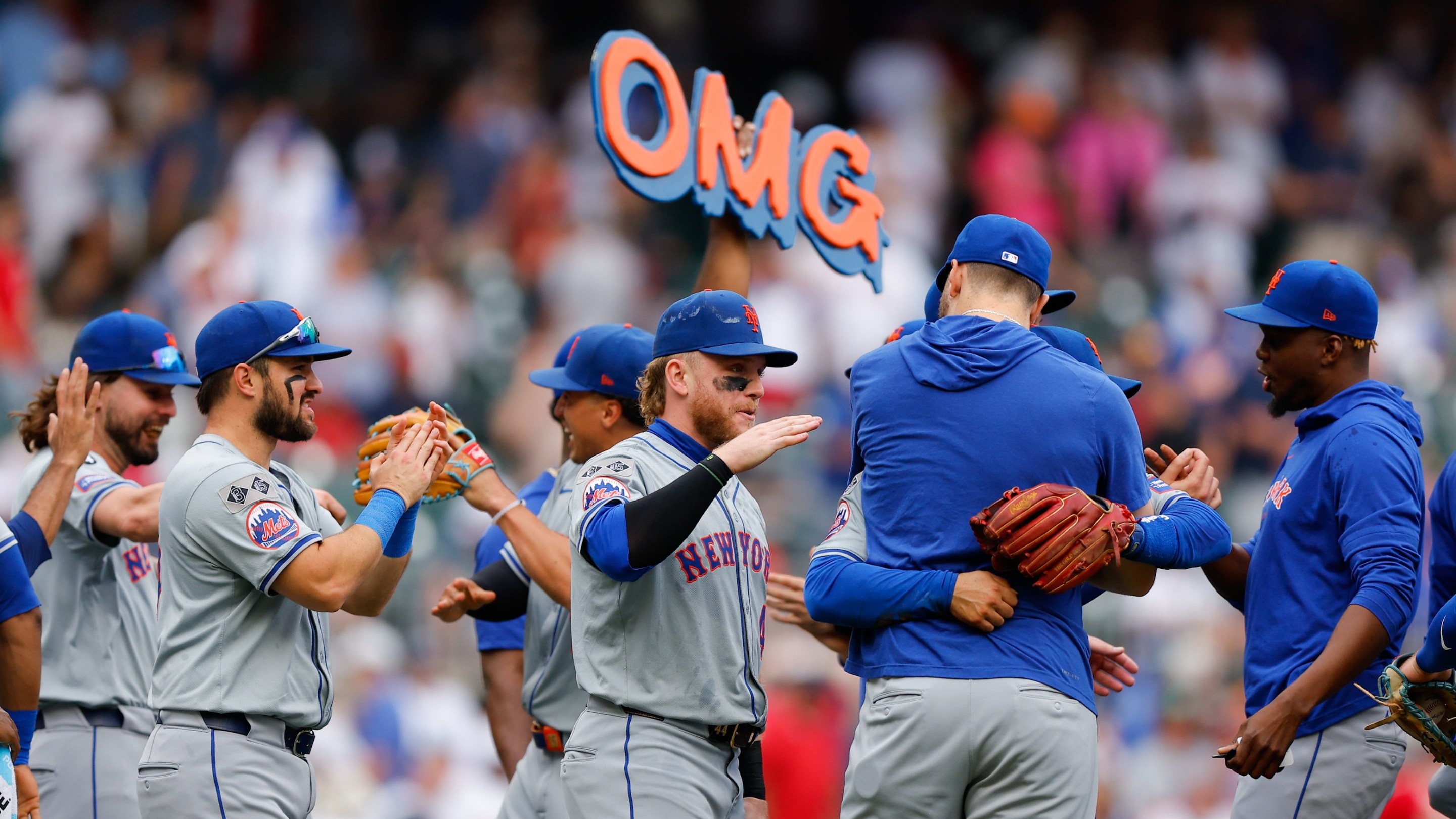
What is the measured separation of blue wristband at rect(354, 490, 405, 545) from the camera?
446 centimetres

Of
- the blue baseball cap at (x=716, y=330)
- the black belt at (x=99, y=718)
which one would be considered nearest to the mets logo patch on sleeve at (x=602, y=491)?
the blue baseball cap at (x=716, y=330)

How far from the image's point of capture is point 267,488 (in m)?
4.51

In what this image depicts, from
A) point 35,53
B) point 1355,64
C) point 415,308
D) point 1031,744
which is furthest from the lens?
point 1355,64

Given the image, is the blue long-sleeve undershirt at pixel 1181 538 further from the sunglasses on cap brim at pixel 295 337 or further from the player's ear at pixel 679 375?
the sunglasses on cap brim at pixel 295 337

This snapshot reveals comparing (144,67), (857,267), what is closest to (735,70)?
(144,67)

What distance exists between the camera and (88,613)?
5.35 m

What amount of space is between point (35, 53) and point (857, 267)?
31.4ft

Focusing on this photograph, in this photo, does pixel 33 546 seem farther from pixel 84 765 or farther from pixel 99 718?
pixel 84 765

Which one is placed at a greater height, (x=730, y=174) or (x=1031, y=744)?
(x=730, y=174)

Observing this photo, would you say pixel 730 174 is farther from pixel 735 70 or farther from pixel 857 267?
pixel 735 70

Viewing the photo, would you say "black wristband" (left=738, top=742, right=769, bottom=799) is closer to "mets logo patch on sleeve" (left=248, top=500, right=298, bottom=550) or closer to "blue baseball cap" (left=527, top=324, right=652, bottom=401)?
"blue baseball cap" (left=527, top=324, right=652, bottom=401)

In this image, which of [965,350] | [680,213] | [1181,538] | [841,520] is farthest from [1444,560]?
[680,213]

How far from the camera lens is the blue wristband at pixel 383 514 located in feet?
14.6

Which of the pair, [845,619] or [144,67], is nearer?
[845,619]
